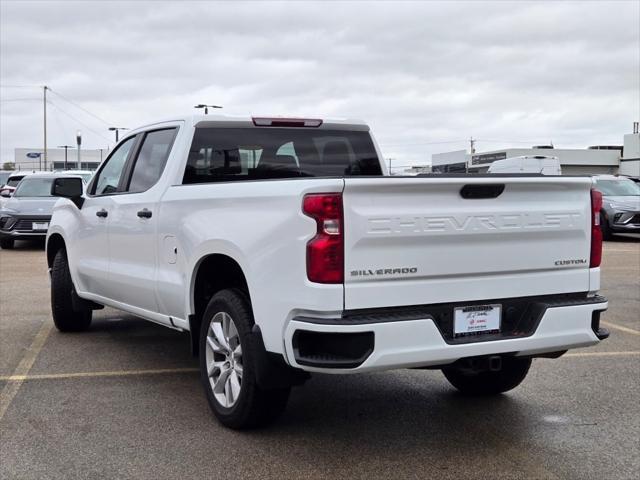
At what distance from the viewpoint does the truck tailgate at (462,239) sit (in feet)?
12.7

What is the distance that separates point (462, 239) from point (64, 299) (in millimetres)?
4569

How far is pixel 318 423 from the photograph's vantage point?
4.84 metres

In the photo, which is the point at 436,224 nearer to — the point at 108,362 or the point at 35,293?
the point at 108,362

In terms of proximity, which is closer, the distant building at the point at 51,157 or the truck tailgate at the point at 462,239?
the truck tailgate at the point at 462,239

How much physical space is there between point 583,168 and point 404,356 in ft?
207

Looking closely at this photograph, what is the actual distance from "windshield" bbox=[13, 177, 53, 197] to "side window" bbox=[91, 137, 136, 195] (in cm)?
1127

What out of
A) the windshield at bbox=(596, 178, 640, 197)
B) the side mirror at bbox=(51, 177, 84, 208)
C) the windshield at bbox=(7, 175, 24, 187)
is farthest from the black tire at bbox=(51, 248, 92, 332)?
the windshield at bbox=(7, 175, 24, 187)

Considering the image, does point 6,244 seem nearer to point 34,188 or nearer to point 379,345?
point 34,188

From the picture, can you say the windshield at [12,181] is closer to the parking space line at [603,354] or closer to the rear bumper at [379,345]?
the parking space line at [603,354]

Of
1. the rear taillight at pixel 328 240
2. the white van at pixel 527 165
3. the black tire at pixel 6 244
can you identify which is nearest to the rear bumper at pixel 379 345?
the rear taillight at pixel 328 240

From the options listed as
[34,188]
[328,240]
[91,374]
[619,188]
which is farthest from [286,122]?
[619,188]

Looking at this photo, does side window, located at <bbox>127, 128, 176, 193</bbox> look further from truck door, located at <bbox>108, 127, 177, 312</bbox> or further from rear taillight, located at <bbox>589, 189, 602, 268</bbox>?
rear taillight, located at <bbox>589, 189, 602, 268</bbox>

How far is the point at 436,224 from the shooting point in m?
4.03

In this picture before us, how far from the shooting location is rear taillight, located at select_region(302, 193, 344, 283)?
3816 millimetres
